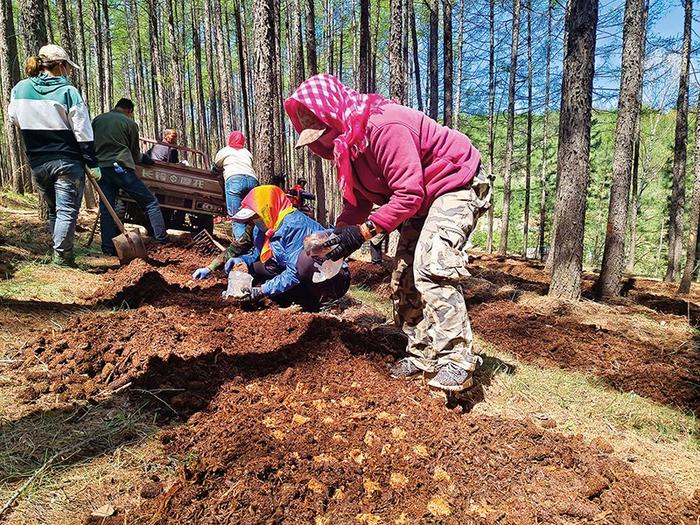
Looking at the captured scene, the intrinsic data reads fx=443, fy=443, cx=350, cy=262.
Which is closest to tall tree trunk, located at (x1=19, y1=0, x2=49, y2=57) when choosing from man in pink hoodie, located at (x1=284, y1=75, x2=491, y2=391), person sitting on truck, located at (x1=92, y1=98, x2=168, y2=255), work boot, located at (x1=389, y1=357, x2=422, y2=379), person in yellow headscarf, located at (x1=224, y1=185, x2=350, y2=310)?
person sitting on truck, located at (x1=92, y1=98, x2=168, y2=255)

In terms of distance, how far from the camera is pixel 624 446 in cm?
223

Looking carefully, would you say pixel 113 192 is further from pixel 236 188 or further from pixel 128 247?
pixel 236 188

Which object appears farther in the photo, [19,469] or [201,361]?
[201,361]

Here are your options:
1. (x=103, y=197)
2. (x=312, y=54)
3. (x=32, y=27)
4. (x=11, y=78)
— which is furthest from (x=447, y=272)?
(x=312, y=54)

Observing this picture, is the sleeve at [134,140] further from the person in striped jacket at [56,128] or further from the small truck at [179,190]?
the person in striped jacket at [56,128]

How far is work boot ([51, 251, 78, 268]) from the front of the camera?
4324 mm

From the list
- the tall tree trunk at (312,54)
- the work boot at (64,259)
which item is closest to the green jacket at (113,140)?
the work boot at (64,259)

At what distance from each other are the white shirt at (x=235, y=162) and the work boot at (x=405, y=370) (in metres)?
4.82

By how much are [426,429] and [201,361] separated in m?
1.28

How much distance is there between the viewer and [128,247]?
15.2ft

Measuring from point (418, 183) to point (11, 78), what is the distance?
7.30 metres

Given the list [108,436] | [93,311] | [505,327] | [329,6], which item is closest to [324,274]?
[108,436]

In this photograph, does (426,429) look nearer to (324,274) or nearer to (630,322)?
(324,274)

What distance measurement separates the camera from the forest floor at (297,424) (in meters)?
1.49
